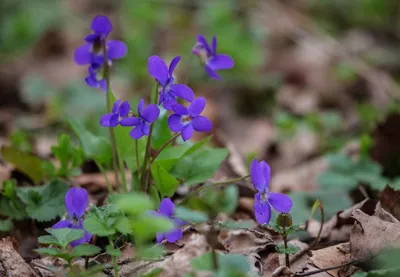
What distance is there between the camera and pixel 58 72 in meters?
4.77

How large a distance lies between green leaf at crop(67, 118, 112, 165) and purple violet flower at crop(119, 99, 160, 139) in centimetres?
38

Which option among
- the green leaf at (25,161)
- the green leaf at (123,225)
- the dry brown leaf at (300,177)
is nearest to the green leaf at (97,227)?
the green leaf at (123,225)

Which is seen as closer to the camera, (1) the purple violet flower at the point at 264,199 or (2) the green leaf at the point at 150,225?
(2) the green leaf at the point at 150,225

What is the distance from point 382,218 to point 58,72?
3474 mm

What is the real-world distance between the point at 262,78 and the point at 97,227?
2.96 meters

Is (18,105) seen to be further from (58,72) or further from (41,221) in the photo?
(41,221)

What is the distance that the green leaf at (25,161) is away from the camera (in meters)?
2.27

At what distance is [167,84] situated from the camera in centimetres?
166

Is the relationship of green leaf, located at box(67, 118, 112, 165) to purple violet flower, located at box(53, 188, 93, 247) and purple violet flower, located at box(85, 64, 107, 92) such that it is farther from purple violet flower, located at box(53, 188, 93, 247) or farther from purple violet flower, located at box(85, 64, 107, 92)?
purple violet flower, located at box(53, 188, 93, 247)

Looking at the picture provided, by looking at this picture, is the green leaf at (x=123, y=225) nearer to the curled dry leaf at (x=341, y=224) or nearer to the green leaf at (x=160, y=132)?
the green leaf at (x=160, y=132)

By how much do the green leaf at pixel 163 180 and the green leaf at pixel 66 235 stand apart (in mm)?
343

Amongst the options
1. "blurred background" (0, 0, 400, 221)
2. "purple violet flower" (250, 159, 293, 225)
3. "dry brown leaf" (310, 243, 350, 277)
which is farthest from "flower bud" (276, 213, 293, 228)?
"blurred background" (0, 0, 400, 221)

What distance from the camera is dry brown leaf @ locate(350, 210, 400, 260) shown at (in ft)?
5.46

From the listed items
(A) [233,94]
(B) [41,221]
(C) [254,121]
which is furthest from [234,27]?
(B) [41,221]
